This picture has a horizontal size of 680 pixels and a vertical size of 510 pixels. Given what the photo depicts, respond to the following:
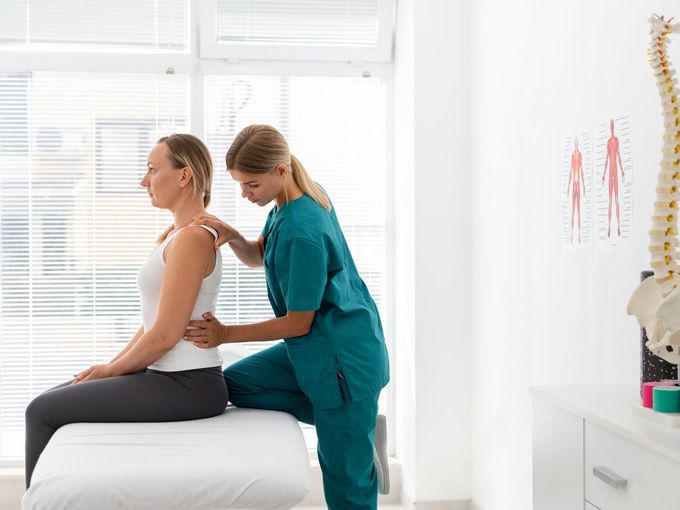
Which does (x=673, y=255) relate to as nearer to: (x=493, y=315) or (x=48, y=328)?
(x=493, y=315)

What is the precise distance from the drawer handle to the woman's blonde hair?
1.28 m

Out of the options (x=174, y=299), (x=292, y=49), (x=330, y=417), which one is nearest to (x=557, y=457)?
(x=330, y=417)

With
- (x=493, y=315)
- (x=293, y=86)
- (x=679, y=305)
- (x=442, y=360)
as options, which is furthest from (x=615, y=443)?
(x=293, y=86)

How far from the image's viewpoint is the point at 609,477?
128 cm

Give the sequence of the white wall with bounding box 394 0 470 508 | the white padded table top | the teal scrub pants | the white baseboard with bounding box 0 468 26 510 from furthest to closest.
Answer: the white baseboard with bounding box 0 468 26 510
the white wall with bounding box 394 0 470 508
the teal scrub pants
the white padded table top

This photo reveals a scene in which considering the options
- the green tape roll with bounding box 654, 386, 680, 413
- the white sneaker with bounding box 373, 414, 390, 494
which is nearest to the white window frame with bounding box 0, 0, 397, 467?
the white sneaker with bounding box 373, 414, 390, 494

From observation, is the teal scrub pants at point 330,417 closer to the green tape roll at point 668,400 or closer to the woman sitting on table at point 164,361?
the woman sitting on table at point 164,361

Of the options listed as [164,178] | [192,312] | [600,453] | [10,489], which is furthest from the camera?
[10,489]

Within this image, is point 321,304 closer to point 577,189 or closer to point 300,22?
point 577,189

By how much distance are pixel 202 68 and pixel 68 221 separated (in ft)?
2.69

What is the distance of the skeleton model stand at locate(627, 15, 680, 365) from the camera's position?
1.19m

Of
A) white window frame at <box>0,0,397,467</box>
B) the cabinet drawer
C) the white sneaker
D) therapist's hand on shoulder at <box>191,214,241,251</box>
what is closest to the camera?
the cabinet drawer

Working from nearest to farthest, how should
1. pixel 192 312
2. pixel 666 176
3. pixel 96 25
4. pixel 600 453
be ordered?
pixel 666 176
pixel 600 453
pixel 192 312
pixel 96 25

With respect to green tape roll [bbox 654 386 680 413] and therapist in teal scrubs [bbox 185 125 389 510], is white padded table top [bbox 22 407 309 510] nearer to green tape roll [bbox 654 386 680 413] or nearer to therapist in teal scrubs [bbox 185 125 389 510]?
therapist in teal scrubs [bbox 185 125 389 510]
